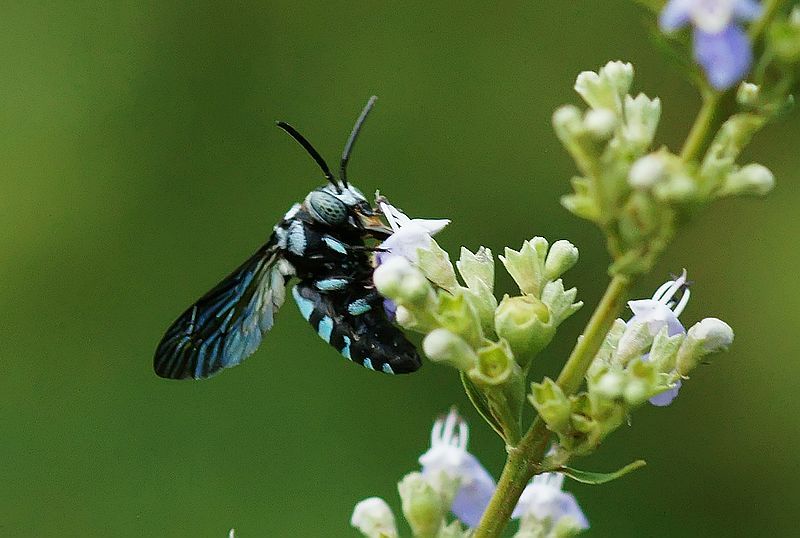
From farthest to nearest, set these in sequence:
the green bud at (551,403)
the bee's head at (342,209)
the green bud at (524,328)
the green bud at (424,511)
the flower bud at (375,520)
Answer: the bee's head at (342,209) → the flower bud at (375,520) → the green bud at (424,511) → the green bud at (524,328) → the green bud at (551,403)

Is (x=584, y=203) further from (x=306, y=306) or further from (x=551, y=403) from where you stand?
(x=306, y=306)

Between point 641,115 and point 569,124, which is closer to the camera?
point 569,124

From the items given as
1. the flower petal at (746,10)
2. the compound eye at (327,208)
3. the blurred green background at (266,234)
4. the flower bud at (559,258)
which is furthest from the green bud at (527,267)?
the blurred green background at (266,234)

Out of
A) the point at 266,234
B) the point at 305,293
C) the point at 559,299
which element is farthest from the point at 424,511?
the point at 266,234

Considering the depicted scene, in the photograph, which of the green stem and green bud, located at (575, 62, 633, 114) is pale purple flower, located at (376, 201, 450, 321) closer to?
green bud, located at (575, 62, 633, 114)

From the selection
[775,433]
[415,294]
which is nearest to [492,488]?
[415,294]

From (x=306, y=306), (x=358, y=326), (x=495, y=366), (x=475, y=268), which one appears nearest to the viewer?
(x=495, y=366)

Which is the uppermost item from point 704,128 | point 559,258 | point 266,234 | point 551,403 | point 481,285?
point 266,234

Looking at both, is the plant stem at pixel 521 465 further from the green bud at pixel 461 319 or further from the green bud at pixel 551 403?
the green bud at pixel 461 319
